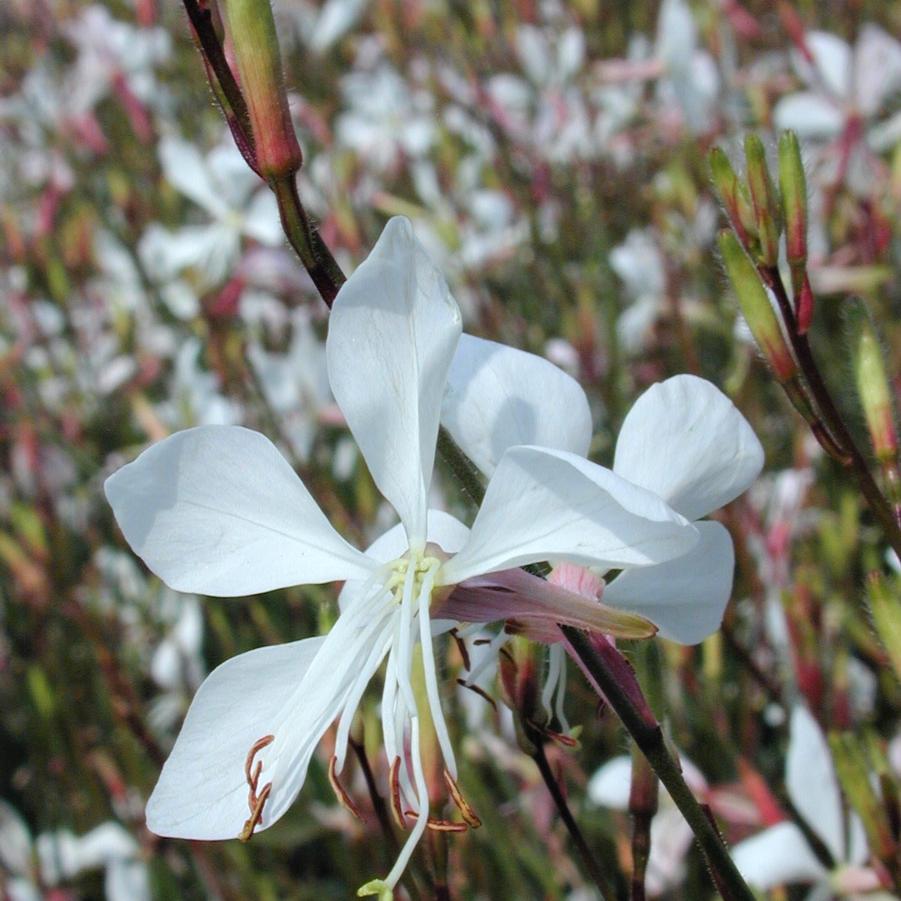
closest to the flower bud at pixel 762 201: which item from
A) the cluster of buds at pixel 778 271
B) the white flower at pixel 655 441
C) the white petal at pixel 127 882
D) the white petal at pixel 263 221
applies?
the cluster of buds at pixel 778 271

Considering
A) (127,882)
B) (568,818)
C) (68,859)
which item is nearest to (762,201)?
(568,818)

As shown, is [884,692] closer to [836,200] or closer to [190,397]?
[836,200]

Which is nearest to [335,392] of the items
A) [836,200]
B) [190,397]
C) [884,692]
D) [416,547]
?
[416,547]

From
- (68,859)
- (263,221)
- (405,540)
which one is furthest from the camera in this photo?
(263,221)

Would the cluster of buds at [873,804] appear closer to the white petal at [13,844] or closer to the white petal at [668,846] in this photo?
the white petal at [668,846]

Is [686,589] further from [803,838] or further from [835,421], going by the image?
[803,838]

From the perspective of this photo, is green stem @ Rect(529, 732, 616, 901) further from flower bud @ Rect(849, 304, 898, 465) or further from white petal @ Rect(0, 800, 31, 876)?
white petal @ Rect(0, 800, 31, 876)
